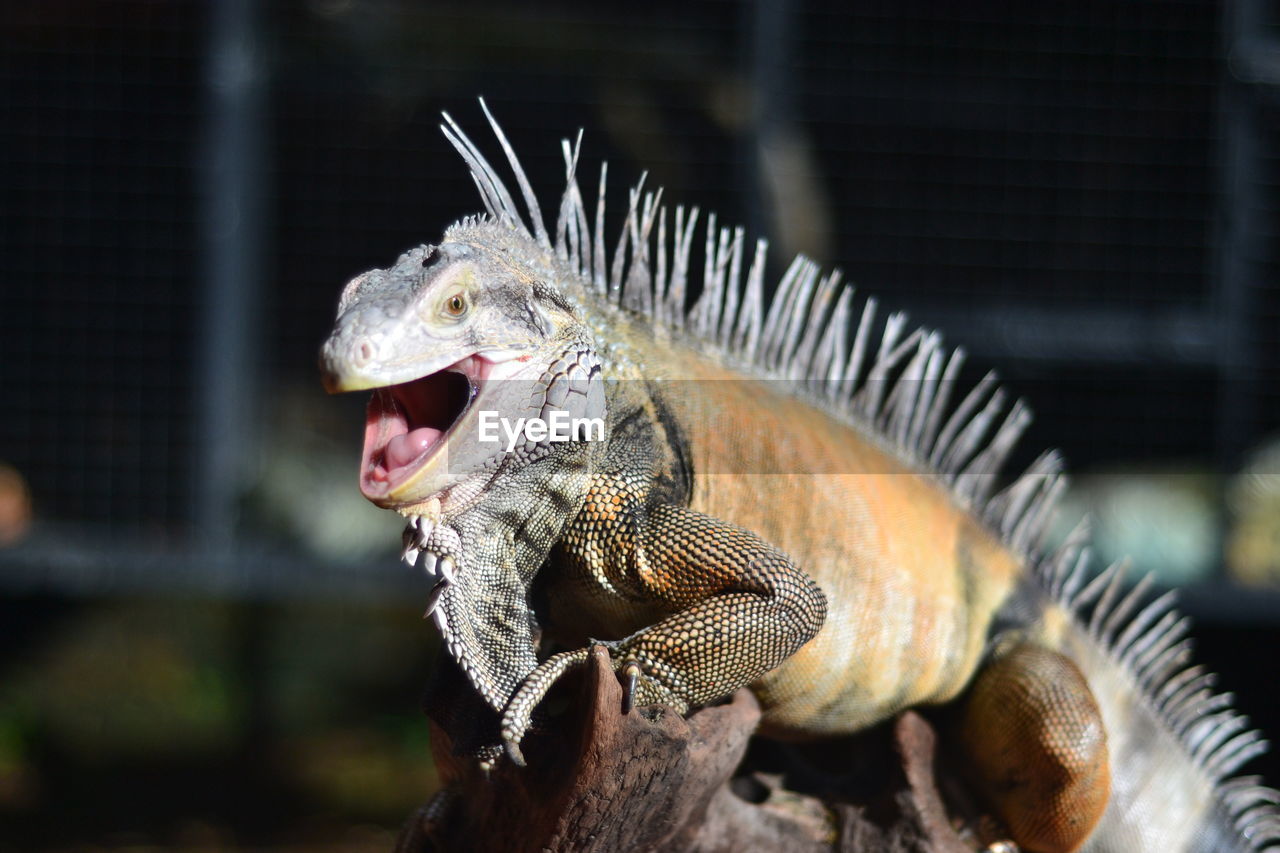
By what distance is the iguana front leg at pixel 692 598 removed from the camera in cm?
229

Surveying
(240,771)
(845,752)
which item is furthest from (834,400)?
(240,771)

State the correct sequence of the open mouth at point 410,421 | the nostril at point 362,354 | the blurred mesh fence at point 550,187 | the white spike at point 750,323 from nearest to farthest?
the nostril at point 362,354 < the open mouth at point 410,421 < the white spike at point 750,323 < the blurred mesh fence at point 550,187

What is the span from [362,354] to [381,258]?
5.63 metres

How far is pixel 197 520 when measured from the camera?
652 centimetres

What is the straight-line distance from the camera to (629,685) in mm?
2219

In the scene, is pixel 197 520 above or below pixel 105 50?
below

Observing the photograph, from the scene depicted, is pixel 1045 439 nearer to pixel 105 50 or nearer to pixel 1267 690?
pixel 1267 690

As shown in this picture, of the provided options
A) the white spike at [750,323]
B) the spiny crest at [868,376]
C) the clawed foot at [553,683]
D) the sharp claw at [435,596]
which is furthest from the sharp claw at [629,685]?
the white spike at [750,323]

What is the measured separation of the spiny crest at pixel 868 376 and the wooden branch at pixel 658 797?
788 millimetres

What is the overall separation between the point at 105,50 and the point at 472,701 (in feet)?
20.6
